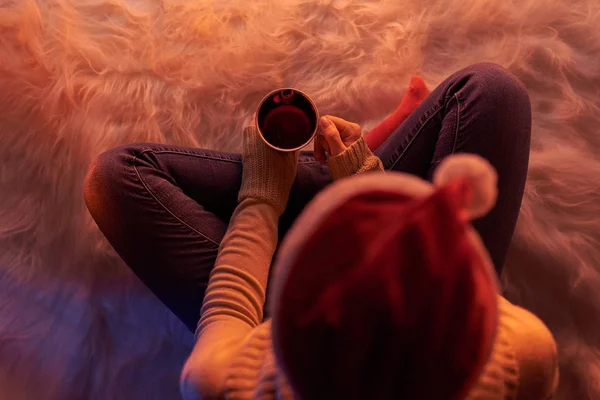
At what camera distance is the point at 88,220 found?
31.4 inches

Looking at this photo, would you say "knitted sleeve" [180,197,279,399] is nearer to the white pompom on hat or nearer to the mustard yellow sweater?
the mustard yellow sweater

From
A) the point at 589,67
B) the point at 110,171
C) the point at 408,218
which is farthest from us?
the point at 589,67

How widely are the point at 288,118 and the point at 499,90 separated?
240mm

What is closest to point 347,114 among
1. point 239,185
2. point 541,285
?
point 239,185

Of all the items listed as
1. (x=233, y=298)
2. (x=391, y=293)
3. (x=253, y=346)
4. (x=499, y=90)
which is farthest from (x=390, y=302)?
(x=499, y=90)

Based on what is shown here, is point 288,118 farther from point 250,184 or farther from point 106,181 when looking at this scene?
point 106,181

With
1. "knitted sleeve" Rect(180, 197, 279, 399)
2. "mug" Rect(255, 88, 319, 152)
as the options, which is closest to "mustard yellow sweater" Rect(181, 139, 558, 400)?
"knitted sleeve" Rect(180, 197, 279, 399)

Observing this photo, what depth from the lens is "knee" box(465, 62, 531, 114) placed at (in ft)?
1.85

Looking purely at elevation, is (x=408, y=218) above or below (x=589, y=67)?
above

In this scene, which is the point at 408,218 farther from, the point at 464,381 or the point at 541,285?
the point at 541,285

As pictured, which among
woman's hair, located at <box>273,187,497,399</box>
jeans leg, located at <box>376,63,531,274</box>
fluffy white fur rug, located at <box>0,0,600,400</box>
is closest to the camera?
A: woman's hair, located at <box>273,187,497,399</box>

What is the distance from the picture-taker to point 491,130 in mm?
561

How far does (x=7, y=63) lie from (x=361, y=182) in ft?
2.76

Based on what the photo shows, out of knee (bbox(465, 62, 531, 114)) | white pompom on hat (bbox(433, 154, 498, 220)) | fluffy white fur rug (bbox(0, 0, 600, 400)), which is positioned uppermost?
white pompom on hat (bbox(433, 154, 498, 220))
